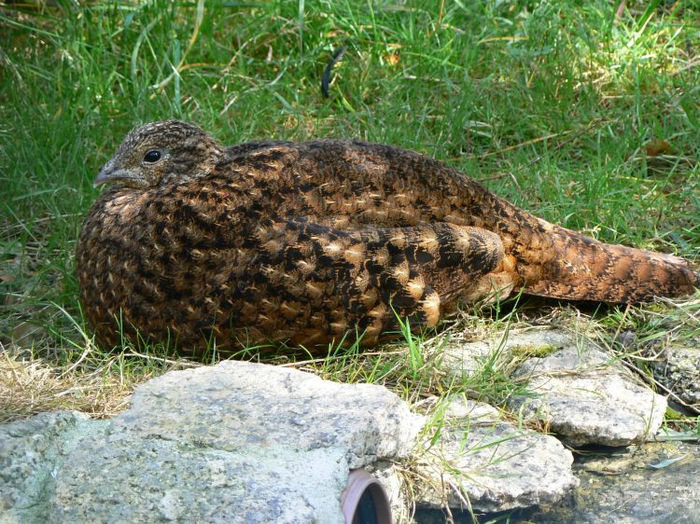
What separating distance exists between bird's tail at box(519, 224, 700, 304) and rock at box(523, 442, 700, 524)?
32.0 inches

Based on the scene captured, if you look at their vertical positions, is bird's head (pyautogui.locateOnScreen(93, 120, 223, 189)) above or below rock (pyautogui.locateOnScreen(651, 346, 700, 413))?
above

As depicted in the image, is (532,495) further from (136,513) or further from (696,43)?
(696,43)

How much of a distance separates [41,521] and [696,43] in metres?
4.53

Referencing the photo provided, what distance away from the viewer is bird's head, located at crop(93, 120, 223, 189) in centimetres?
385

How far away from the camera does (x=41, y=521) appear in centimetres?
247

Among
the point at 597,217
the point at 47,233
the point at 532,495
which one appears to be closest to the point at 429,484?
the point at 532,495

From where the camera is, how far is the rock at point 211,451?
241 centimetres

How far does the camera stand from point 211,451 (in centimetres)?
260

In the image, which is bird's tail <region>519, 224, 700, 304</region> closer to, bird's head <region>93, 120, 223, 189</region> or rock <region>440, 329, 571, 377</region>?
rock <region>440, 329, 571, 377</region>

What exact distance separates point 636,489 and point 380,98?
9.78ft

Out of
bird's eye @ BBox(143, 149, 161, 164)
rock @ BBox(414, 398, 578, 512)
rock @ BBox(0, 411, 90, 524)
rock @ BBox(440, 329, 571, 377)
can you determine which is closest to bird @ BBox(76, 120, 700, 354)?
bird's eye @ BBox(143, 149, 161, 164)

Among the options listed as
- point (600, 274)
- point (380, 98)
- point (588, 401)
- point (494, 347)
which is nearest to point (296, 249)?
point (494, 347)

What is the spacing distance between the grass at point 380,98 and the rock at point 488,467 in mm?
853

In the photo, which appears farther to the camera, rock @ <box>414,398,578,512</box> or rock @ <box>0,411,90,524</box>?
rock @ <box>414,398,578,512</box>
